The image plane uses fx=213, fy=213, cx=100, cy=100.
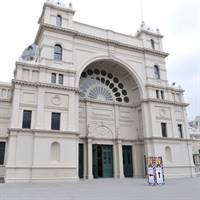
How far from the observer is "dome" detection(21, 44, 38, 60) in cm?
2550

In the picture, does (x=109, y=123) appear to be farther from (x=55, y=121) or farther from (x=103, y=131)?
(x=55, y=121)

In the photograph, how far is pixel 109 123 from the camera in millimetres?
25797

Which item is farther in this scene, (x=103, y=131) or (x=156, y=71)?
(x=156, y=71)

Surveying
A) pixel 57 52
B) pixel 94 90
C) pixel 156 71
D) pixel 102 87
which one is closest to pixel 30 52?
pixel 57 52

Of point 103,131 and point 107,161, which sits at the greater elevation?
point 103,131

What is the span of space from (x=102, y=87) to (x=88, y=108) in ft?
13.2

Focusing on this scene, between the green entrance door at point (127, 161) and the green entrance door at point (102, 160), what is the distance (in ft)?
6.21

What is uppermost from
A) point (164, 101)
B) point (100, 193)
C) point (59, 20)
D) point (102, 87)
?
point (59, 20)

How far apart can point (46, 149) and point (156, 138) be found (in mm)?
12667

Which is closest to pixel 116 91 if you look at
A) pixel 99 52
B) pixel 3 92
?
pixel 99 52

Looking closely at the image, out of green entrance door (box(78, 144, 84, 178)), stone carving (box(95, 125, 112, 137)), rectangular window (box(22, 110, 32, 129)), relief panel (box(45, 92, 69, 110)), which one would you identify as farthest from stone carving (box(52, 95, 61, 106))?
stone carving (box(95, 125, 112, 137))

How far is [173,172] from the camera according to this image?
24672 mm

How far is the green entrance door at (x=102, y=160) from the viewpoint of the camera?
23.6 metres

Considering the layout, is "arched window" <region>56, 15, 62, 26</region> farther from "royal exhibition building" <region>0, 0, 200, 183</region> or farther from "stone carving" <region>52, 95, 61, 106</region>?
"stone carving" <region>52, 95, 61, 106</region>
